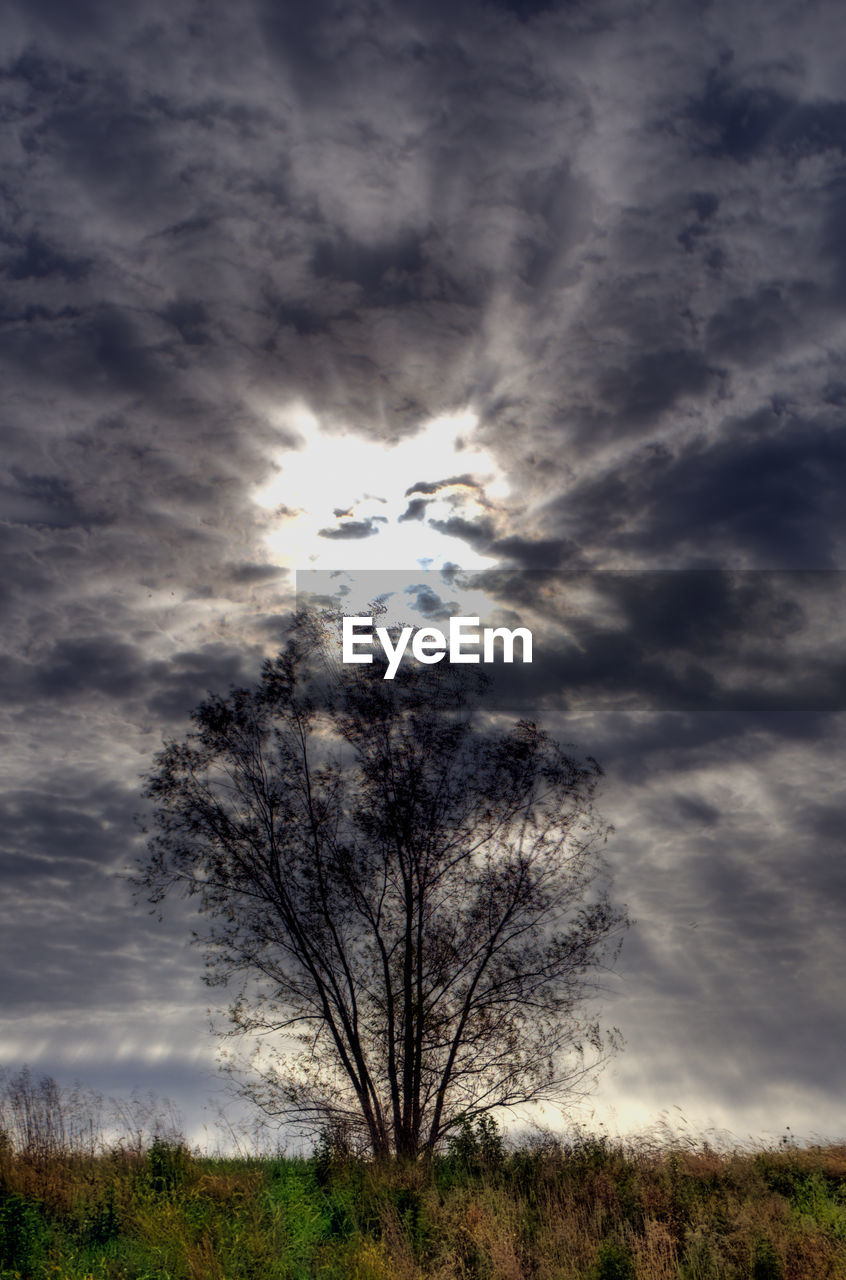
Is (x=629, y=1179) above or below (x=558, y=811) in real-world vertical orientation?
below

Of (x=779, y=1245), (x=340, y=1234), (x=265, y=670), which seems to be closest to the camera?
(x=779, y=1245)

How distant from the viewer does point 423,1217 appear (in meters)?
15.6

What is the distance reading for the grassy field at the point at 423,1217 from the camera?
45.9 ft

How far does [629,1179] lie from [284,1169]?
6.27m

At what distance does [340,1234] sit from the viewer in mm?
15914

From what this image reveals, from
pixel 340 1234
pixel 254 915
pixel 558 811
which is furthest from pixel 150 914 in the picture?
pixel 558 811

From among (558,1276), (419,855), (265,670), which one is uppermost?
(265,670)

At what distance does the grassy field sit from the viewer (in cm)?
1400

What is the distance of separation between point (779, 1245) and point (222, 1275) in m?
8.01

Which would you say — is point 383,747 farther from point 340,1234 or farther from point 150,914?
point 340,1234

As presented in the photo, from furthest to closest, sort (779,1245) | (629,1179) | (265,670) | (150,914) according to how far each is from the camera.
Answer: (265,670)
(150,914)
(629,1179)
(779,1245)

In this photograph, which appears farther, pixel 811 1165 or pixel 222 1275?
pixel 811 1165

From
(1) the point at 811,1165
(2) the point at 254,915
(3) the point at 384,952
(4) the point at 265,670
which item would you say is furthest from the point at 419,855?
(1) the point at 811,1165

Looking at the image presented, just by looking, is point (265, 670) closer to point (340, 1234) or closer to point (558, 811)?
point (558, 811)
